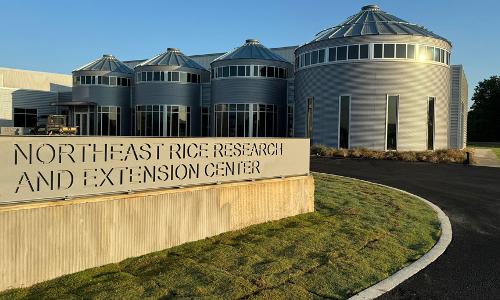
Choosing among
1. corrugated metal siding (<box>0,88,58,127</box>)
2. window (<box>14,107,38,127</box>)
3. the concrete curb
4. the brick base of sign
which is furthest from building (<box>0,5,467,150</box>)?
the brick base of sign

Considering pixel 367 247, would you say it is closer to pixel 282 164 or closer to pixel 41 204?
pixel 282 164

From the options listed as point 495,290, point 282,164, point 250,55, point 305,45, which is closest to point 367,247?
point 495,290

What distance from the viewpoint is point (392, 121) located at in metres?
30.0

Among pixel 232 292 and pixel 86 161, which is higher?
pixel 86 161

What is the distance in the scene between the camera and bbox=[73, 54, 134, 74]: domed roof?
46312 mm

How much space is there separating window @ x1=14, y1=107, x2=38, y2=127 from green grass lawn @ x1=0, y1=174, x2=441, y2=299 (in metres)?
49.2

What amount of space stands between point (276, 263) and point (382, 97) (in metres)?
25.7

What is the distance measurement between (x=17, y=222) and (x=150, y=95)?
3920 centimetres

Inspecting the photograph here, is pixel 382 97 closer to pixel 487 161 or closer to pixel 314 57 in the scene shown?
pixel 314 57

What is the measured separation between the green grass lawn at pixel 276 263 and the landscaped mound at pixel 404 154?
16.8 m

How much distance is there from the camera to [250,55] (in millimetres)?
39531

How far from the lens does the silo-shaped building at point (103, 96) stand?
46.2 metres

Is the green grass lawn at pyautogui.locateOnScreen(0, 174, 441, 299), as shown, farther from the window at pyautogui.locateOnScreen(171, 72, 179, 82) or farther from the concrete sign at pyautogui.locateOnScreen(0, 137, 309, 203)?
the window at pyautogui.locateOnScreen(171, 72, 179, 82)

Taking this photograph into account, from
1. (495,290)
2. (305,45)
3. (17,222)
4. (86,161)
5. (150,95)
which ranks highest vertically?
(305,45)
